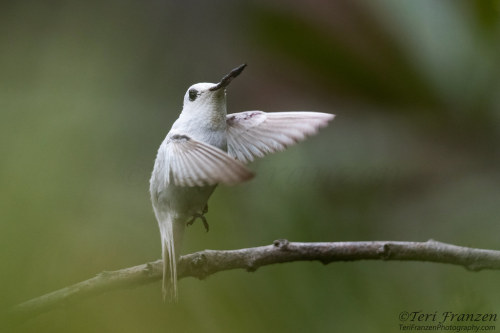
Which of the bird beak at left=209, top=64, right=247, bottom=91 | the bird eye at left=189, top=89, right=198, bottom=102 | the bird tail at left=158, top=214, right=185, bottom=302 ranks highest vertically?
the bird beak at left=209, top=64, right=247, bottom=91

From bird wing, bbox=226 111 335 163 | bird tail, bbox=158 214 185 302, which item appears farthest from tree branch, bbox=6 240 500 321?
bird wing, bbox=226 111 335 163

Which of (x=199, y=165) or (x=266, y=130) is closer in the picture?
(x=199, y=165)

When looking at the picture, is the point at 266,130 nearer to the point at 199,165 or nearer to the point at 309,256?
the point at 199,165

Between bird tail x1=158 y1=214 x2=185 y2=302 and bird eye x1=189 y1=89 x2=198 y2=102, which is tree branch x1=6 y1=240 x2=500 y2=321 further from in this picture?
bird eye x1=189 y1=89 x2=198 y2=102

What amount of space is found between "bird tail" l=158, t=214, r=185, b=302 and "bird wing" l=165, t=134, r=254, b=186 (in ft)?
0.10

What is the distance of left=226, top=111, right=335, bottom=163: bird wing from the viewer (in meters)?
0.40

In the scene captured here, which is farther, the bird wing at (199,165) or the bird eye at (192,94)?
the bird eye at (192,94)

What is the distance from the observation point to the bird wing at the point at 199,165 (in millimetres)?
248

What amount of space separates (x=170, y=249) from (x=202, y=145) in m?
0.08

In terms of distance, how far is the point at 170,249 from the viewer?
31cm

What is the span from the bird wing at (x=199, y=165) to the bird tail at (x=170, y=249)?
0.03 metres

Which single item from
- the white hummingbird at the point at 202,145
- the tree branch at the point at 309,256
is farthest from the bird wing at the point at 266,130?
the tree branch at the point at 309,256

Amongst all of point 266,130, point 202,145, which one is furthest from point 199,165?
point 266,130

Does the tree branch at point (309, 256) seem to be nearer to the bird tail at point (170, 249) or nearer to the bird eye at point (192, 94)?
the bird tail at point (170, 249)
